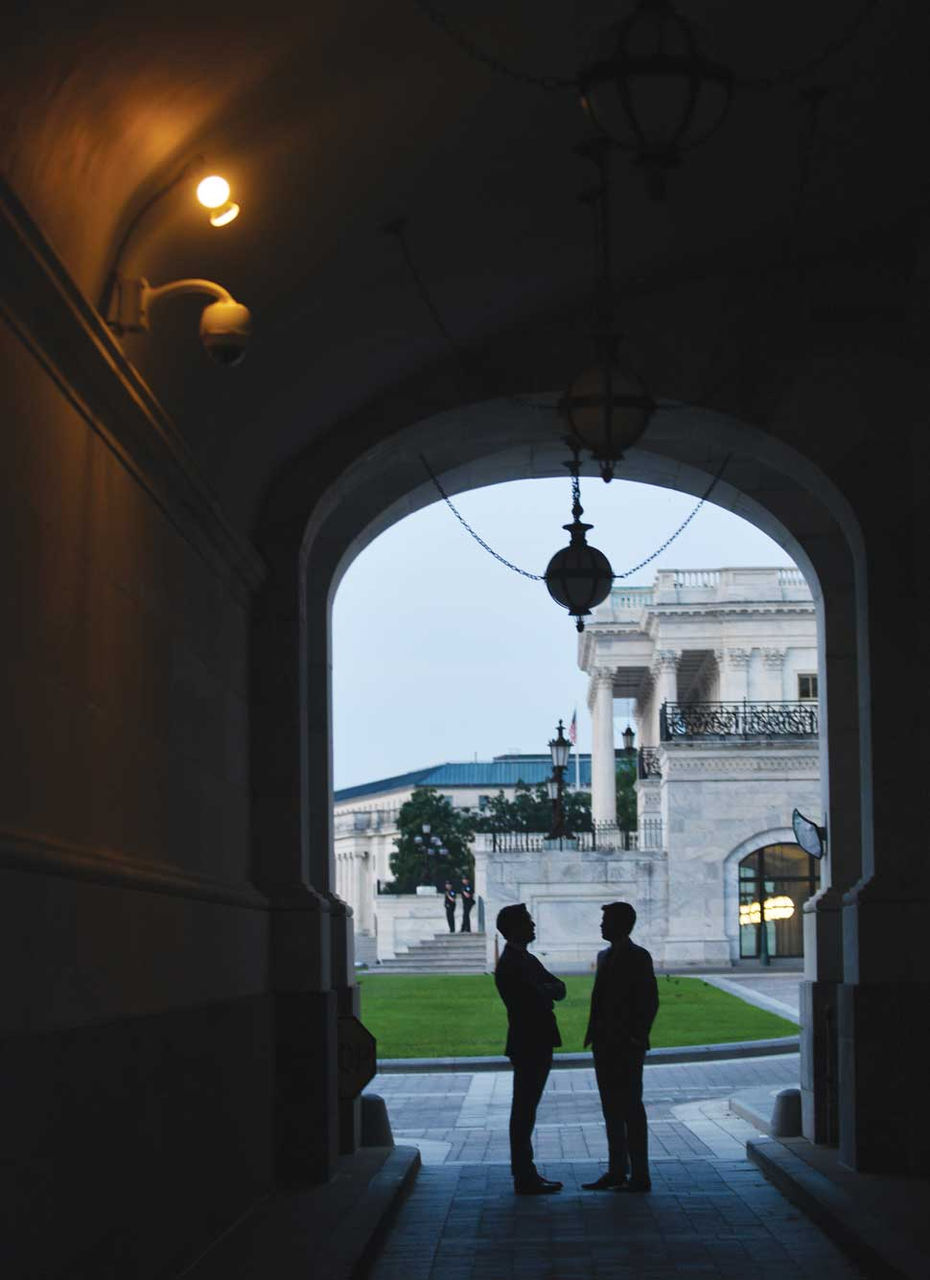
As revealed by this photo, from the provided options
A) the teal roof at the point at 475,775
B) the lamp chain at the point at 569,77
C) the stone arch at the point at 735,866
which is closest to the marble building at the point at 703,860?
the stone arch at the point at 735,866

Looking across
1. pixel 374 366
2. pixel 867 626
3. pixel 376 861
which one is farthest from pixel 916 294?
pixel 376 861

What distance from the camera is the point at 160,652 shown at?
978 centimetres

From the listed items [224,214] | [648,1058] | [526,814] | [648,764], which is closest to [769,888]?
[648,764]

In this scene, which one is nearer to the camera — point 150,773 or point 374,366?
point 150,773

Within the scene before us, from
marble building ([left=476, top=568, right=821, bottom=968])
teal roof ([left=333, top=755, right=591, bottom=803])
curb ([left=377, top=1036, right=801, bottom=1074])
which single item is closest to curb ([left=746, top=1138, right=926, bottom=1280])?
curb ([left=377, top=1036, right=801, bottom=1074])

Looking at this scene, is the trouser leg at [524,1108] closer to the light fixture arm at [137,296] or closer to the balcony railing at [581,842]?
the light fixture arm at [137,296]

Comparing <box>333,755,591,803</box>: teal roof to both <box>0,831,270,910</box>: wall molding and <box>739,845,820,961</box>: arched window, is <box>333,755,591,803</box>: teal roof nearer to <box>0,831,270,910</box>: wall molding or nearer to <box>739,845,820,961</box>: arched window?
<box>739,845,820,961</box>: arched window

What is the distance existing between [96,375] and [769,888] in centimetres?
4917

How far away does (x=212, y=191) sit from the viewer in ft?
27.8

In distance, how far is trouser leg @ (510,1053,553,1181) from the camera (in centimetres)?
1246

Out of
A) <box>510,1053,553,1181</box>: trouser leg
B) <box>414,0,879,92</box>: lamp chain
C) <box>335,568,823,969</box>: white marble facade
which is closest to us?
<box>414,0,879,92</box>: lamp chain

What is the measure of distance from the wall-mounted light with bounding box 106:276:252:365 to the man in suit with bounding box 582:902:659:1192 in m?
5.06

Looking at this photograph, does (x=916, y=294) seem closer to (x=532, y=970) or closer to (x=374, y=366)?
(x=374, y=366)

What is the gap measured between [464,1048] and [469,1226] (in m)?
13.8
